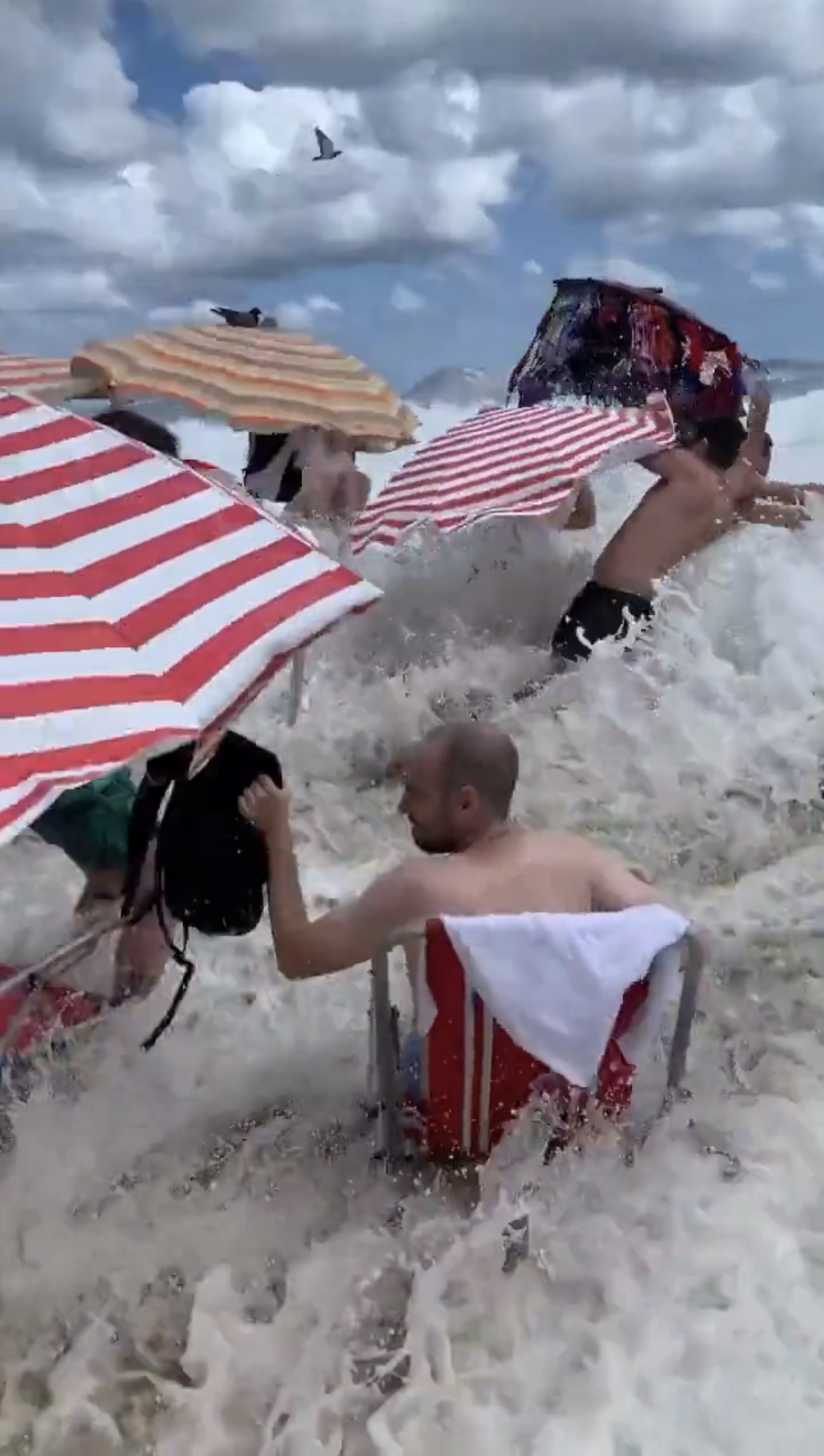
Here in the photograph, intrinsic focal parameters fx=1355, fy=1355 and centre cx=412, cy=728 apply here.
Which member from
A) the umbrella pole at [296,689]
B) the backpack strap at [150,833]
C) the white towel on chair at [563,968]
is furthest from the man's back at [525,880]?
the umbrella pole at [296,689]

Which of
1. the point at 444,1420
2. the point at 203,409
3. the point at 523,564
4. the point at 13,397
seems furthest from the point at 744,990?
the point at 523,564

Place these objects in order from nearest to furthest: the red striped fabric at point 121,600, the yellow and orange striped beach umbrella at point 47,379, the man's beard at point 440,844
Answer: the red striped fabric at point 121,600 < the man's beard at point 440,844 < the yellow and orange striped beach umbrella at point 47,379

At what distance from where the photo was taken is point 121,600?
7.48 ft

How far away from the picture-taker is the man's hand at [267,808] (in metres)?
2.65

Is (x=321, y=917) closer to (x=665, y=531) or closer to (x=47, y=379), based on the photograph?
(x=47, y=379)

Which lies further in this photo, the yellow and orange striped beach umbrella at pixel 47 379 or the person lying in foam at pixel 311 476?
the person lying in foam at pixel 311 476

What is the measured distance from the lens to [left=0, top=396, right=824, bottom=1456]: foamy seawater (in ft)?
7.72

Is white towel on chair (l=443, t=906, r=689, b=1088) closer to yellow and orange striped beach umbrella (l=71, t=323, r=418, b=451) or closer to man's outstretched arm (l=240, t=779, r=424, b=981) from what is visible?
man's outstretched arm (l=240, t=779, r=424, b=981)

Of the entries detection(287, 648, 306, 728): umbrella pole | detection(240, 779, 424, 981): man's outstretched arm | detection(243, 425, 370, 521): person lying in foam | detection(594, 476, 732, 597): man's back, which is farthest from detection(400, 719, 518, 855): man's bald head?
detection(243, 425, 370, 521): person lying in foam

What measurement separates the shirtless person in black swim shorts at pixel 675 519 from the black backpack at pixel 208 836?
3395mm

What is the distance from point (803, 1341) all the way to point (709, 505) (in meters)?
3.95

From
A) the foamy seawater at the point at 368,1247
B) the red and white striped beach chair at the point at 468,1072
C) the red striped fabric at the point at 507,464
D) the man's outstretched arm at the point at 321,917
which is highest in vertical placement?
the red striped fabric at the point at 507,464

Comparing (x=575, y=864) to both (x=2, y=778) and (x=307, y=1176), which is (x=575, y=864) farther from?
(x=2, y=778)

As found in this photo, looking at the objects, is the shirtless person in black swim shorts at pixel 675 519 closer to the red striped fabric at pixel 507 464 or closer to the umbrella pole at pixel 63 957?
the red striped fabric at pixel 507 464
